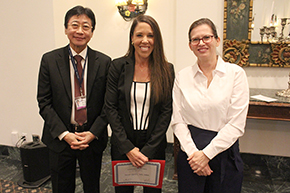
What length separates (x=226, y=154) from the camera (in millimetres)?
1661

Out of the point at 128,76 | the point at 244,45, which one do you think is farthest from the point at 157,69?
the point at 244,45

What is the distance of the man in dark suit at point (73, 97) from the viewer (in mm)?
1887

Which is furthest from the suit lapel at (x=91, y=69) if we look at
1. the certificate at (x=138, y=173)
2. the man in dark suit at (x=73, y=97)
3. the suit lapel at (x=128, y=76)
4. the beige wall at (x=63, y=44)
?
the beige wall at (x=63, y=44)

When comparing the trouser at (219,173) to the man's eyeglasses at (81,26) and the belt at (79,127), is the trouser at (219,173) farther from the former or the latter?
the man's eyeglasses at (81,26)

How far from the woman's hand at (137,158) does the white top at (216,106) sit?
28 centimetres

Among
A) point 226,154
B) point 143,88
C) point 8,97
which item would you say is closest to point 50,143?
point 143,88

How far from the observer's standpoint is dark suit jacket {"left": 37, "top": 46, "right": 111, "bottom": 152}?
189 cm

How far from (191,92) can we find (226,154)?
46 centimetres

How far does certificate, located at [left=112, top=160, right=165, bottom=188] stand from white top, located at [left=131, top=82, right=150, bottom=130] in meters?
0.27

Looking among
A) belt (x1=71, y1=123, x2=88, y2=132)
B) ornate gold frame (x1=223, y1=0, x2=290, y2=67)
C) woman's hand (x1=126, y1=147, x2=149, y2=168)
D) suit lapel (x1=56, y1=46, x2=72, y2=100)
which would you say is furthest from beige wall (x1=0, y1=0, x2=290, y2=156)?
woman's hand (x1=126, y1=147, x2=149, y2=168)

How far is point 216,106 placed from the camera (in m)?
1.62

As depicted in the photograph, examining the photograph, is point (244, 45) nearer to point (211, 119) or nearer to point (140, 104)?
point (211, 119)

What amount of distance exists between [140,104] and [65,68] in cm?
63

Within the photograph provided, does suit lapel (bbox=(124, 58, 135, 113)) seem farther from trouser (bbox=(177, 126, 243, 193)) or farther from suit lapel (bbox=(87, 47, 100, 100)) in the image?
trouser (bbox=(177, 126, 243, 193))
